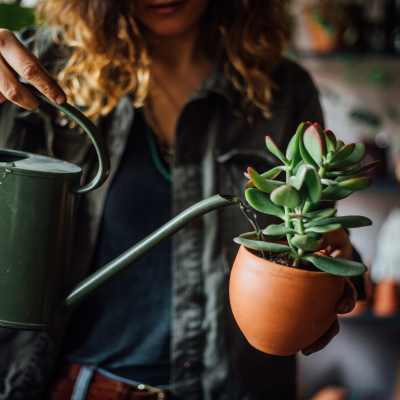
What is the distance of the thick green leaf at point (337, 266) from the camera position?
0.55m

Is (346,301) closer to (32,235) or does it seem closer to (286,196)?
(286,196)

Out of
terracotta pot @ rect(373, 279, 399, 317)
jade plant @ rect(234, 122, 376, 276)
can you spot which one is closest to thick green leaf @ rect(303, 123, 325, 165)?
jade plant @ rect(234, 122, 376, 276)

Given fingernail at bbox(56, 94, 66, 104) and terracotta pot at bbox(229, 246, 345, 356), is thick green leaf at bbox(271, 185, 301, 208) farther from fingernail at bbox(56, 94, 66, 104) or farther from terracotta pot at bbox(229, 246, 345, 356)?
fingernail at bbox(56, 94, 66, 104)

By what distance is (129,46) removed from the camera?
1.14 meters

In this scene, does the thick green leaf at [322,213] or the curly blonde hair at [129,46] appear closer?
the thick green leaf at [322,213]

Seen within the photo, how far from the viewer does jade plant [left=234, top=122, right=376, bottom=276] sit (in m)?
0.54

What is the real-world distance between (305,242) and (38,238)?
27cm

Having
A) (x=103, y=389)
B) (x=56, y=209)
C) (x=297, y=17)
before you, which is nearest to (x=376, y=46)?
(x=297, y=17)

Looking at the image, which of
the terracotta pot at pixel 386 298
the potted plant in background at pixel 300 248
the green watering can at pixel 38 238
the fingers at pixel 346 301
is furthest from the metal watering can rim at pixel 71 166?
the terracotta pot at pixel 386 298

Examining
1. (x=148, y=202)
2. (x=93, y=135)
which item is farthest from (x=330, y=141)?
(x=148, y=202)

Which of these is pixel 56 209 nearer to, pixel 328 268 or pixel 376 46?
pixel 328 268

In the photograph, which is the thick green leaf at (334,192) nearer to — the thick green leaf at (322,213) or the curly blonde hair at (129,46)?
the thick green leaf at (322,213)

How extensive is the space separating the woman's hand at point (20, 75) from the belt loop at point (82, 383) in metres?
0.52

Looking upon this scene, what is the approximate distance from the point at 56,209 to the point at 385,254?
176 centimetres
